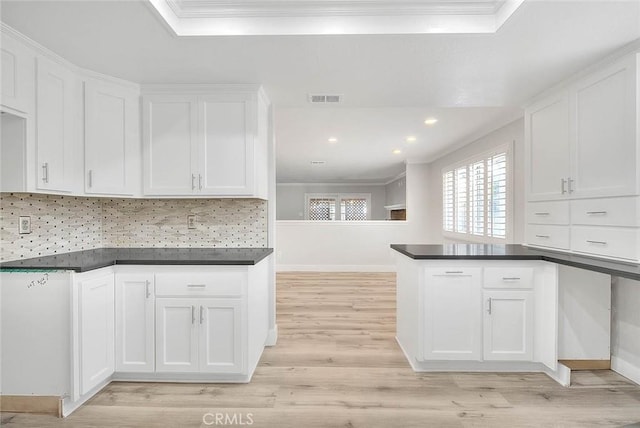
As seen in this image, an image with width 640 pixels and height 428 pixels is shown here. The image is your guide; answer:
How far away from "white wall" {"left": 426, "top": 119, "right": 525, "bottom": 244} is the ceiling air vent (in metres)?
2.40

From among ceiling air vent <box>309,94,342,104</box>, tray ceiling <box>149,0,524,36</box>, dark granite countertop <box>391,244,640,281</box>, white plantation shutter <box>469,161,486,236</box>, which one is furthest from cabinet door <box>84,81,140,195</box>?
white plantation shutter <box>469,161,486,236</box>

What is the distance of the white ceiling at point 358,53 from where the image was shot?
1.65 m

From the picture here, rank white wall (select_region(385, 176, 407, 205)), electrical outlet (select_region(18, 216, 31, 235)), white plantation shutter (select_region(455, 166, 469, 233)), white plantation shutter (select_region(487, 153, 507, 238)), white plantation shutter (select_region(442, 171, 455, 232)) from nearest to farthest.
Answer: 1. electrical outlet (select_region(18, 216, 31, 235))
2. white plantation shutter (select_region(487, 153, 507, 238))
3. white plantation shutter (select_region(455, 166, 469, 233))
4. white plantation shutter (select_region(442, 171, 455, 232))
5. white wall (select_region(385, 176, 407, 205))

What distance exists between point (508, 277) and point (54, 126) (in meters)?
3.34

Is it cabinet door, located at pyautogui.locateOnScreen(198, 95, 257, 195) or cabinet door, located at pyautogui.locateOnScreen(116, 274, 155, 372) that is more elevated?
cabinet door, located at pyautogui.locateOnScreen(198, 95, 257, 195)

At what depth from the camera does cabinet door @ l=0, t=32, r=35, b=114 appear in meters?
1.77

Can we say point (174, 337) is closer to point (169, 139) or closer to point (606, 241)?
point (169, 139)

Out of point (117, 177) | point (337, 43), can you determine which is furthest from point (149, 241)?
point (337, 43)

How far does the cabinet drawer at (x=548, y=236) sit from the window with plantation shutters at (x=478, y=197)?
1310 millimetres

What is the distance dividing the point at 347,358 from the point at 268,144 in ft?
6.55

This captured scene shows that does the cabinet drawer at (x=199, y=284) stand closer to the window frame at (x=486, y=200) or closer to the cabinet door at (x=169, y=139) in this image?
the cabinet door at (x=169, y=139)

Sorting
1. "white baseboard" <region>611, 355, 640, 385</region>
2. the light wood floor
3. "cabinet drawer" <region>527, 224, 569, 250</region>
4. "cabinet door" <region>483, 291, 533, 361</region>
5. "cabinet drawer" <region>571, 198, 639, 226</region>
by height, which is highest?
"cabinet drawer" <region>571, 198, 639, 226</region>

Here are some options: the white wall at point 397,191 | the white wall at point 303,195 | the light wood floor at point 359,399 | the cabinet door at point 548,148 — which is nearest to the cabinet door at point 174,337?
the light wood floor at point 359,399

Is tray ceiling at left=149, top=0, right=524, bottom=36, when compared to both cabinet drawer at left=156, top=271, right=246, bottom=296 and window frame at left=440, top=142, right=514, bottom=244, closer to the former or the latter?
cabinet drawer at left=156, top=271, right=246, bottom=296
